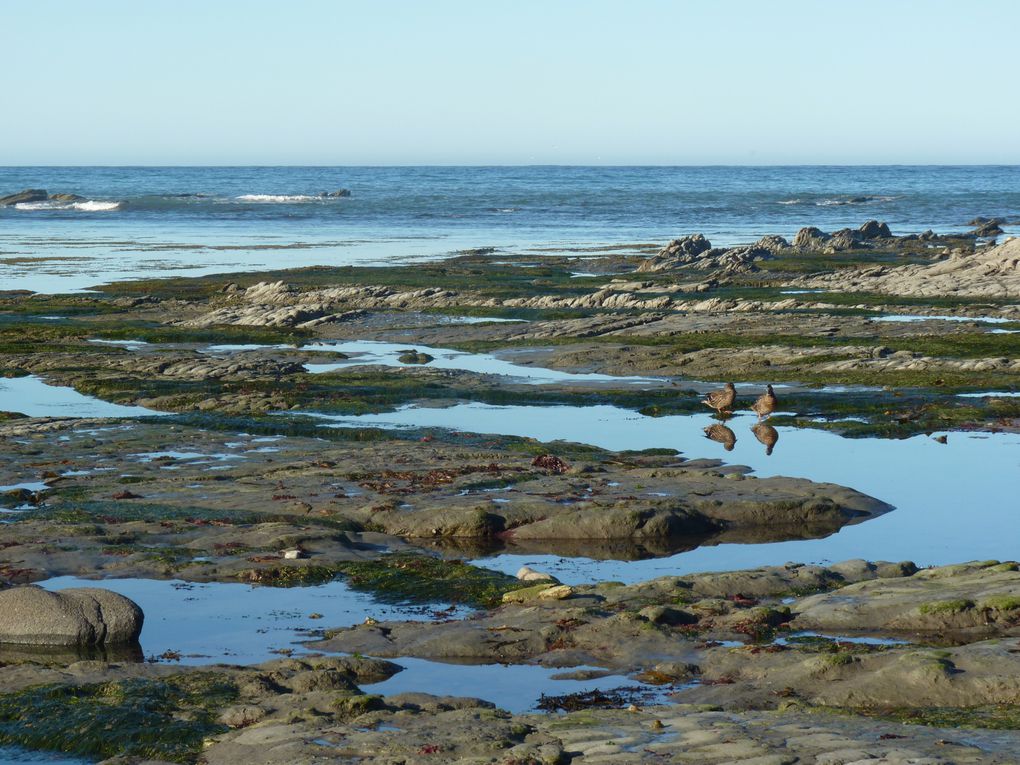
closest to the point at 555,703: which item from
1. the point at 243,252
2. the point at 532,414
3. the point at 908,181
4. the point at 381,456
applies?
the point at 381,456

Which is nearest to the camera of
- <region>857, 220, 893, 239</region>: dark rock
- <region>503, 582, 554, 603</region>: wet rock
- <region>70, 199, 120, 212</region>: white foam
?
<region>503, 582, 554, 603</region>: wet rock

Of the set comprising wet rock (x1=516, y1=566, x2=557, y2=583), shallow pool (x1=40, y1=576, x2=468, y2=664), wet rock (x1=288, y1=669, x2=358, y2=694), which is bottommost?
shallow pool (x1=40, y1=576, x2=468, y2=664)

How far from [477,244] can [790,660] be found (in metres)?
64.8

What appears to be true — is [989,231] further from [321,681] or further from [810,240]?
[321,681]

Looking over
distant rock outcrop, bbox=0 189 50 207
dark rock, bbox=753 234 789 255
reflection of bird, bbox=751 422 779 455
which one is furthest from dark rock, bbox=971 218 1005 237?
distant rock outcrop, bbox=0 189 50 207

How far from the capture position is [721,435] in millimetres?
24734

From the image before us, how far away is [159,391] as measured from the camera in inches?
1157

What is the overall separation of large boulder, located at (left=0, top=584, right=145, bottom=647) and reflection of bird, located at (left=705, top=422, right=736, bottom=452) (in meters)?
12.5

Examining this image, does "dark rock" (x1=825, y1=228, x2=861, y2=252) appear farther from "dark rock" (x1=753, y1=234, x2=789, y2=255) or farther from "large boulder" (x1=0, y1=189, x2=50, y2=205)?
"large boulder" (x1=0, y1=189, x2=50, y2=205)

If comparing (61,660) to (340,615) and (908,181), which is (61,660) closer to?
(340,615)

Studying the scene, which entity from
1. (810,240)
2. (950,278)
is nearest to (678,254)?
(810,240)

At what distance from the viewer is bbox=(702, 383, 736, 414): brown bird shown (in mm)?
26594

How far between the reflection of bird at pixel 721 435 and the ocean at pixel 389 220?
1385 inches

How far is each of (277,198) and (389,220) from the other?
4179cm
